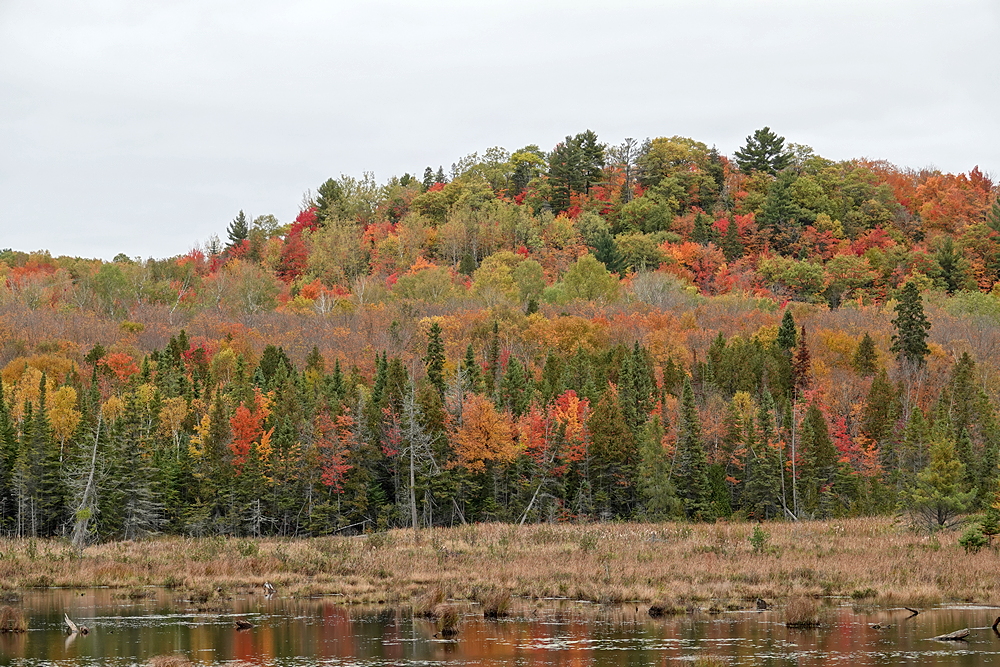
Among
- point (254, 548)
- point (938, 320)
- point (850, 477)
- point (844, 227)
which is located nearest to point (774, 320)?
point (938, 320)

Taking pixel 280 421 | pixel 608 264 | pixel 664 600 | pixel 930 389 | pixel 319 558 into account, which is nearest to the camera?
pixel 664 600

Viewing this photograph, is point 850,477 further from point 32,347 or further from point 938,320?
point 32,347

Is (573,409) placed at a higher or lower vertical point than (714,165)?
lower

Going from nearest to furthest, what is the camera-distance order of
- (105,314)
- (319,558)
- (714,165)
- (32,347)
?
(319,558) < (32,347) < (105,314) < (714,165)

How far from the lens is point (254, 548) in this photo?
53688 millimetres

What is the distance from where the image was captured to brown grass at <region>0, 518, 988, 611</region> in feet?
134

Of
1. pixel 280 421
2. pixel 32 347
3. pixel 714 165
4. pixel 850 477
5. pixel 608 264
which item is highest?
pixel 714 165

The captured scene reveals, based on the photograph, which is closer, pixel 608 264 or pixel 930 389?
pixel 930 389

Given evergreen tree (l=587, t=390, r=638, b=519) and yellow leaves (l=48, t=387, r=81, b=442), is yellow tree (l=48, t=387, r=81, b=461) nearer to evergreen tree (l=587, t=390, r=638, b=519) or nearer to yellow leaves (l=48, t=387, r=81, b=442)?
yellow leaves (l=48, t=387, r=81, b=442)

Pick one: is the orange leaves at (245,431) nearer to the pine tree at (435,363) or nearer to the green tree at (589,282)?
the pine tree at (435,363)

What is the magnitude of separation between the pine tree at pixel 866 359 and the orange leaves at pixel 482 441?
128ft

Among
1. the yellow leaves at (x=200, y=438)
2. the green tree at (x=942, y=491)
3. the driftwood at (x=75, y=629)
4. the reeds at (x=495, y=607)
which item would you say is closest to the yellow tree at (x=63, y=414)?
the yellow leaves at (x=200, y=438)

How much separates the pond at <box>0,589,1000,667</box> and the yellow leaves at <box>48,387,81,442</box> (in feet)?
145

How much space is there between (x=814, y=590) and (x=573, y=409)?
138 ft
